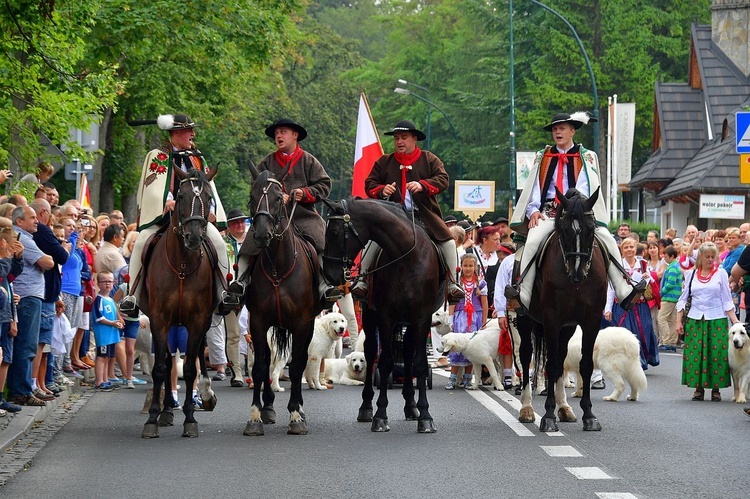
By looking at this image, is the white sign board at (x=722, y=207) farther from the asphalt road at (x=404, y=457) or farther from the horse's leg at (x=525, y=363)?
the horse's leg at (x=525, y=363)

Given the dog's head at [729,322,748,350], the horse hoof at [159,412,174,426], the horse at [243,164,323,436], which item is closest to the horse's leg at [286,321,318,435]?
the horse at [243,164,323,436]

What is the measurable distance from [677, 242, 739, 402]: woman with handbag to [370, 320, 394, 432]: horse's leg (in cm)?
495

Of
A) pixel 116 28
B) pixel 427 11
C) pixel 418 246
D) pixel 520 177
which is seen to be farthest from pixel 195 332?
pixel 427 11

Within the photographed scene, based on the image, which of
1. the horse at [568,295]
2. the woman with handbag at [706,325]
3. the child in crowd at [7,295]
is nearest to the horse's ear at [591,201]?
the horse at [568,295]

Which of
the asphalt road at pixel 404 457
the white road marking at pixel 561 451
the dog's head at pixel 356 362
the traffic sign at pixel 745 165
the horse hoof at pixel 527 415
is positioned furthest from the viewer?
the traffic sign at pixel 745 165

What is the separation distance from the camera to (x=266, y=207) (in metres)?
13.1

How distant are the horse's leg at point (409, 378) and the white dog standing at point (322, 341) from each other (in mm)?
4000

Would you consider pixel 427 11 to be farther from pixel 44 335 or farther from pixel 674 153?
pixel 44 335

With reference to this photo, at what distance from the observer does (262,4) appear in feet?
119

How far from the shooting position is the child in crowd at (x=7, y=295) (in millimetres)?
13414

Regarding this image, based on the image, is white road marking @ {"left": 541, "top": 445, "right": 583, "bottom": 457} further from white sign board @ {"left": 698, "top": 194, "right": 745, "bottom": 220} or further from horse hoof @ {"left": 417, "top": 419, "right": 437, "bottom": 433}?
white sign board @ {"left": 698, "top": 194, "right": 745, "bottom": 220}

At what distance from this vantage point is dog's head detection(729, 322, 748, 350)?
1734 cm

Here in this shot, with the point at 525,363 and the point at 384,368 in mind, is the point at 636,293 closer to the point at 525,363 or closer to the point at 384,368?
the point at 525,363

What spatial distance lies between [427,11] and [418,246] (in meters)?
77.7
